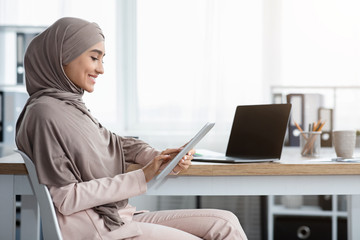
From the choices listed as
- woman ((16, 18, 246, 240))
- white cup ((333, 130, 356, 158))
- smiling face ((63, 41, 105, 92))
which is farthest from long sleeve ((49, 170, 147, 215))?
white cup ((333, 130, 356, 158))

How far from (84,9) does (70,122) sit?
7.02 ft

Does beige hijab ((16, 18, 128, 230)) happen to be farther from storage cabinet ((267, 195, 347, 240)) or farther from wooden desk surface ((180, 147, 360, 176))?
storage cabinet ((267, 195, 347, 240))

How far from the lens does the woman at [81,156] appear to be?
1.07 meters

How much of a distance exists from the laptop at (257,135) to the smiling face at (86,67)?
437 millimetres

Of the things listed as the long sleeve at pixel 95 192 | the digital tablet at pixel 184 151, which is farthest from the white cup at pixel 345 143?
the long sleeve at pixel 95 192

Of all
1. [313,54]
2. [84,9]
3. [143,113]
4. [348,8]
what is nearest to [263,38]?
[313,54]

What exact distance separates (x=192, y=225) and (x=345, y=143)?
64 cm

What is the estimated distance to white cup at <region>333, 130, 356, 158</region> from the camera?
5.04 ft

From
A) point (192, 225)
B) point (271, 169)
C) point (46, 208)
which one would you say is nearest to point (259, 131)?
point (271, 169)

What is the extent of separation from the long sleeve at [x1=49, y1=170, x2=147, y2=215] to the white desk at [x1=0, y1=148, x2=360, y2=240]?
7.3 inches

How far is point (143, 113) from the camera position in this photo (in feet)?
10.2

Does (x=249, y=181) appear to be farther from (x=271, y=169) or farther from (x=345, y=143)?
(x=345, y=143)

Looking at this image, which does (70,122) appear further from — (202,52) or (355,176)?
(202,52)

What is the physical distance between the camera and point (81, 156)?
43.9 inches
